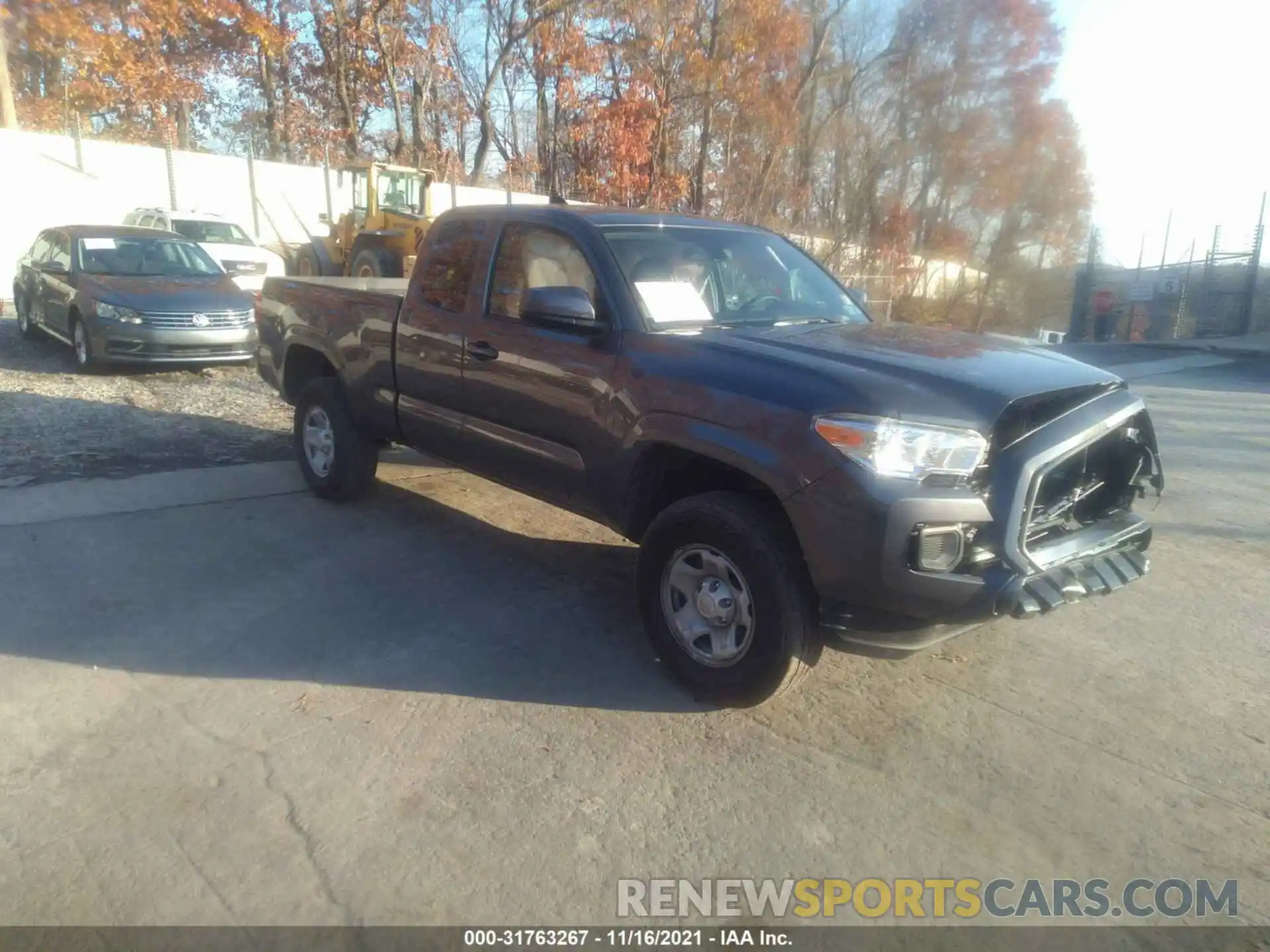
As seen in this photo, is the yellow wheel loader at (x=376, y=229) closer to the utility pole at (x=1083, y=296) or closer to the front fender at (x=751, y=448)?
the front fender at (x=751, y=448)

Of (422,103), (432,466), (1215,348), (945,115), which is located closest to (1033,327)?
(945,115)

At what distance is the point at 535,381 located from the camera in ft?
15.2

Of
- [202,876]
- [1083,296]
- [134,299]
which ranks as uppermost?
[1083,296]

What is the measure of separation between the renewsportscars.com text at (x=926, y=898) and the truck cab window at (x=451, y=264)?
333 centimetres

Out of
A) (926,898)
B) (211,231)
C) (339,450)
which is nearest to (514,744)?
(926,898)

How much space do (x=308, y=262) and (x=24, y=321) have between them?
7080mm

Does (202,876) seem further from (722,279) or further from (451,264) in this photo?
(451,264)

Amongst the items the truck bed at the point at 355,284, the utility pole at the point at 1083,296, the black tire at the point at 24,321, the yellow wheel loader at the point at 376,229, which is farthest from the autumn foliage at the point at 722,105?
the truck bed at the point at 355,284

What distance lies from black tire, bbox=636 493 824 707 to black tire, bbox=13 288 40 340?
11.6m

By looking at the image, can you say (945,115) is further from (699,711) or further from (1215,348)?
(699,711)

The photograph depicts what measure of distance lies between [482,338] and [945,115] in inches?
1209

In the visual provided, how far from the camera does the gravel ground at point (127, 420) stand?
23.5 feet

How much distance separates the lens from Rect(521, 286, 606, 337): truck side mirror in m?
4.17

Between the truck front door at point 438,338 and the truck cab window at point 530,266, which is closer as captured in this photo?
the truck cab window at point 530,266
